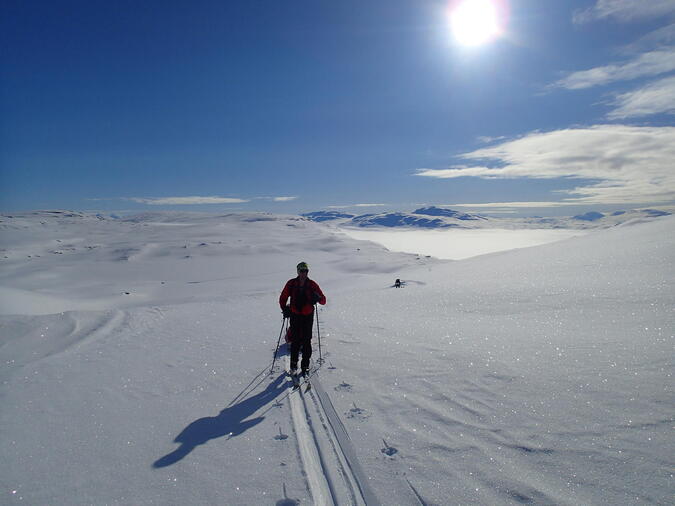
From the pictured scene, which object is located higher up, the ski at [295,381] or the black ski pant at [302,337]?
the black ski pant at [302,337]

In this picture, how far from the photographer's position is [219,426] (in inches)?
199

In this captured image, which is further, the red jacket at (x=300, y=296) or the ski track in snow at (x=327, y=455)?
the red jacket at (x=300, y=296)

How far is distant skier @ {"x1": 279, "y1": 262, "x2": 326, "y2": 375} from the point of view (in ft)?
23.0

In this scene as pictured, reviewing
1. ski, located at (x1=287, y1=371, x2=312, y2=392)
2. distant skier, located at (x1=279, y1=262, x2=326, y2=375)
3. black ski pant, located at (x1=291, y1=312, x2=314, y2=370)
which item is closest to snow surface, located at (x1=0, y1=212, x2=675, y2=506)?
ski, located at (x1=287, y1=371, x2=312, y2=392)

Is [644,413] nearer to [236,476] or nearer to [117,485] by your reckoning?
[236,476]

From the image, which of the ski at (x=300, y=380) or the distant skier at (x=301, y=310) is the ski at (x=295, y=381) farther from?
the distant skier at (x=301, y=310)

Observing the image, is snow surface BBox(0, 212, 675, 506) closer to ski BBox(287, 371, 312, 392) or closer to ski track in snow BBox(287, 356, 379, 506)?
ski track in snow BBox(287, 356, 379, 506)

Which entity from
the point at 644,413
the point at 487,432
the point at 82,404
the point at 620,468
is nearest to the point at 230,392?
the point at 82,404

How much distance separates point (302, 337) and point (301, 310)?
1.92ft

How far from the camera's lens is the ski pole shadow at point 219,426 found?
4377mm

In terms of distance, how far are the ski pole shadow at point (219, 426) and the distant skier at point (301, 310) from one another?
1067 mm

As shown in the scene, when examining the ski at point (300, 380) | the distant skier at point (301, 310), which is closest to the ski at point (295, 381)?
the ski at point (300, 380)

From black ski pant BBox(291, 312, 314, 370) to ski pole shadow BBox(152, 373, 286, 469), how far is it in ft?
3.25

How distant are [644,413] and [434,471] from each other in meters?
2.72
